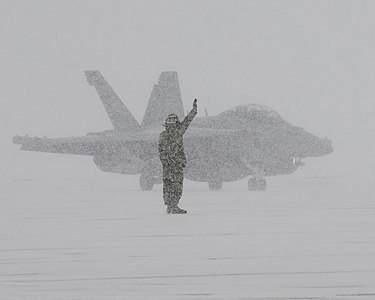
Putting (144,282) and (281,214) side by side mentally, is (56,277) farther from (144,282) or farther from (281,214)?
(281,214)

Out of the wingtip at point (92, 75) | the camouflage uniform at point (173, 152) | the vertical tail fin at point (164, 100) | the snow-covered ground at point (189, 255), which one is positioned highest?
the wingtip at point (92, 75)

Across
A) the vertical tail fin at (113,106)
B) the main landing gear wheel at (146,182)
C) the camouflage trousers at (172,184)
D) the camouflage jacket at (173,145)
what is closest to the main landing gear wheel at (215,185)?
the main landing gear wheel at (146,182)

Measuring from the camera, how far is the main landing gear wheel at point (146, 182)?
28469 mm

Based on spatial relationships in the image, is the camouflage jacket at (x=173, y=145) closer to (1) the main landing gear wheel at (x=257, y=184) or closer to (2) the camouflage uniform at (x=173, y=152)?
(2) the camouflage uniform at (x=173, y=152)

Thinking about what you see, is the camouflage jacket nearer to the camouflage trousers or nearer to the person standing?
the person standing

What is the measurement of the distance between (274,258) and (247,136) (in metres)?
18.4

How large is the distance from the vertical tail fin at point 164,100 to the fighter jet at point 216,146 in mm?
41

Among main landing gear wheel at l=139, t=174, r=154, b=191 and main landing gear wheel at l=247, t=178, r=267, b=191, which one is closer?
main landing gear wheel at l=247, t=178, r=267, b=191

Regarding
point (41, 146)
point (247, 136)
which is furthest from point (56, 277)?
point (41, 146)

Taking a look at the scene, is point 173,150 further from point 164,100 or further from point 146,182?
point 164,100

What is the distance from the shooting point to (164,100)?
30.9 metres

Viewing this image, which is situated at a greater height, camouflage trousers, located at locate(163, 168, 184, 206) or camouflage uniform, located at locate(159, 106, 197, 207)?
camouflage uniform, located at locate(159, 106, 197, 207)

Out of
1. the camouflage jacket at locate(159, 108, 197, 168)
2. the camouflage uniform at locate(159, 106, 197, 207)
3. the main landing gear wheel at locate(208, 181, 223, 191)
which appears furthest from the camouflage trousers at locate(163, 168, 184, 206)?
the main landing gear wheel at locate(208, 181, 223, 191)

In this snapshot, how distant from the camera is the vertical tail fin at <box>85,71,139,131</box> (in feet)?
103
